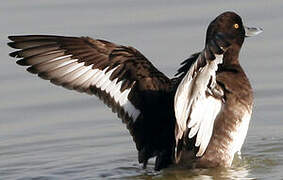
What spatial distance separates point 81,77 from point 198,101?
3.74 ft

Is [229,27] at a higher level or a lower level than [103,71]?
higher

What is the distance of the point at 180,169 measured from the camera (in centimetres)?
898

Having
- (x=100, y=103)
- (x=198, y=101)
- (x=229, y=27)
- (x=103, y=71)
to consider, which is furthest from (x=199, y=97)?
(x=100, y=103)

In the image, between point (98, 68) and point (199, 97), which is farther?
point (98, 68)

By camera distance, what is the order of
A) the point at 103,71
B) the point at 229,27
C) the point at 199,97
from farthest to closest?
the point at 229,27 → the point at 103,71 → the point at 199,97

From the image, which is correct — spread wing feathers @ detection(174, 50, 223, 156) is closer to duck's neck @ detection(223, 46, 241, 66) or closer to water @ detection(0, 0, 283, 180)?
water @ detection(0, 0, 283, 180)

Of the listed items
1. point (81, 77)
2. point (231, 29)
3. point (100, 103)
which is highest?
point (231, 29)

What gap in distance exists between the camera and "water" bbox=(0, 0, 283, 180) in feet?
30.4

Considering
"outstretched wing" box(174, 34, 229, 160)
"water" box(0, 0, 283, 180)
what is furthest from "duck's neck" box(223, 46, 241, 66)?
"water" box(0, 0, 283, 180)

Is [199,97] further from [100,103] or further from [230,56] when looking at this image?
[100,103]

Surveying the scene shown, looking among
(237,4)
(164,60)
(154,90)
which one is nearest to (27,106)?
(164,60)

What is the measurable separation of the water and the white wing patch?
28.4 inches

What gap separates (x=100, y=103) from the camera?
1082 centimetres

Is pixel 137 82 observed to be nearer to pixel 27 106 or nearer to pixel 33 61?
pixel 33 61
